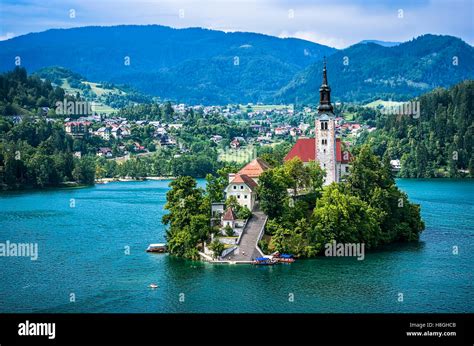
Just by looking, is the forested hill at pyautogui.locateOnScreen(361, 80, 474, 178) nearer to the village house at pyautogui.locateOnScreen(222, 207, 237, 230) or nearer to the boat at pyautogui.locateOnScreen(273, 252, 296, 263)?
the village house at pyautogui.locateOnScreen(222, 207, 237, 230)

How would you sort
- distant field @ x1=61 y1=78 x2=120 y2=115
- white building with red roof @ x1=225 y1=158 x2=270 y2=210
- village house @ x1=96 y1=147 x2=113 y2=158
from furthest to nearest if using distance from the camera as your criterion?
distant field @ x1=61 y1=78 x2=120 y2=115 < village house @ x1=96 y1=147 x2=113 y2=158 < white building with red roof @ x1=225 y1=158 x2=270 y2=210

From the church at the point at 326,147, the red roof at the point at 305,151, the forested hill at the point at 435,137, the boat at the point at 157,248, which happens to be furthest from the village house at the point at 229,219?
the forested hill at the point at 435,137

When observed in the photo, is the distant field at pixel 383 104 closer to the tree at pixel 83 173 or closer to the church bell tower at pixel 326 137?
the tree at pixel 83 173

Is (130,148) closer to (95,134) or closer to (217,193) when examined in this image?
(95,134)

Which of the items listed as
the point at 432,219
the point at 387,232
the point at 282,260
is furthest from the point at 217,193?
the point at 432,219

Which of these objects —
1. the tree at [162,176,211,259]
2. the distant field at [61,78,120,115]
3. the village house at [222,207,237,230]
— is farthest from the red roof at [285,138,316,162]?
the distant field at [61,78,120,115]
